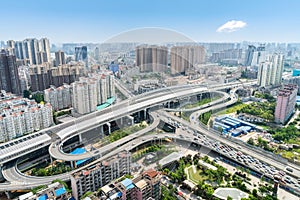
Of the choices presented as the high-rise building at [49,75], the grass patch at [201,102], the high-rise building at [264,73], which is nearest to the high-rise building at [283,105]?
the grass patch at [201,102]

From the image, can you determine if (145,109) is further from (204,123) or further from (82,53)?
(82,53)

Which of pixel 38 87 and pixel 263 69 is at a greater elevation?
pixel 263 69

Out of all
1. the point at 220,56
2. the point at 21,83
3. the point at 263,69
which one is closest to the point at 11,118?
the point at 21,83

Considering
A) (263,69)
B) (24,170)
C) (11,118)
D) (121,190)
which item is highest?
(263,69)

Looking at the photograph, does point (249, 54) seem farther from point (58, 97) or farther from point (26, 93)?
point (26, 93)

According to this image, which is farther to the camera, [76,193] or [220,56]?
[220,56]

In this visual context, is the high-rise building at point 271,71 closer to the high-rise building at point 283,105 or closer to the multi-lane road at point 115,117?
the multi-lane road at point 115,117

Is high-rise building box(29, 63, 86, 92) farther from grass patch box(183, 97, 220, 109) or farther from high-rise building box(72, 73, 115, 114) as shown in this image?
grass patch box(183, 97, 220, 109)
